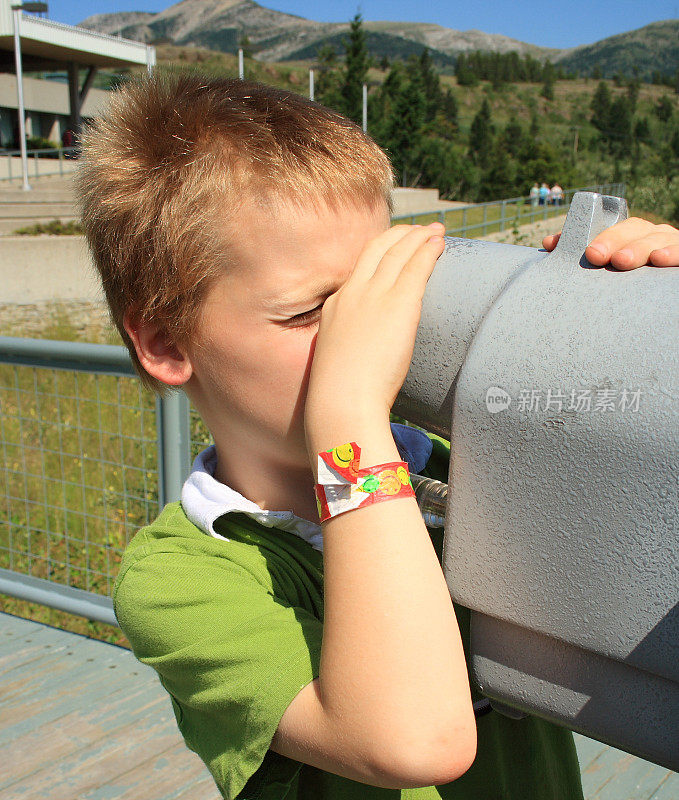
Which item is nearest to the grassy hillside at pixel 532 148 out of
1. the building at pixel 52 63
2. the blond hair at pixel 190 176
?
the building at pixel 52 63

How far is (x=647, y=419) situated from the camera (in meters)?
0.65

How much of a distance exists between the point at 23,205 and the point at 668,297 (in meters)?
17.9

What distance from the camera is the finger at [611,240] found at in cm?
77

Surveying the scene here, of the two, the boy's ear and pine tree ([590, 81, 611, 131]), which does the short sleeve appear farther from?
A: pine tree ([590, 81, 611, 131])

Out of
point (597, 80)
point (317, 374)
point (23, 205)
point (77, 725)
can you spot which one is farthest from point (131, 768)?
point (597, 80)

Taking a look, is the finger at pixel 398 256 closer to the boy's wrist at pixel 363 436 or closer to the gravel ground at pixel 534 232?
the boy's wrist at pixel 363 436

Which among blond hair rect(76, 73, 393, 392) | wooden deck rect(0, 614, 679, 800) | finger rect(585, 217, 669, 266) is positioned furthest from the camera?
wooden deck rect(0, 614, 679, 800)

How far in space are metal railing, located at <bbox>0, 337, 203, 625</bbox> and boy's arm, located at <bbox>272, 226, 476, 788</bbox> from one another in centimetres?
107

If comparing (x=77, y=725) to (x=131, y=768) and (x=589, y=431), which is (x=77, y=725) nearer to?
(x=131, y=768)

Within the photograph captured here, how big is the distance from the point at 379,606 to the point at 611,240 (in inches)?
17.4

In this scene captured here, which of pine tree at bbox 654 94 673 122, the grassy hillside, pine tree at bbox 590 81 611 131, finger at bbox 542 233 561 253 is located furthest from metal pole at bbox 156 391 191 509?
pine tree at bbox 654 94 673 122

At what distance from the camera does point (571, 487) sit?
0.70 m

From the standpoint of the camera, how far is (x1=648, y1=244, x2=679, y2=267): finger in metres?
0.77

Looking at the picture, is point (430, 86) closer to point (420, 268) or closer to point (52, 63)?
point (52, 63)
